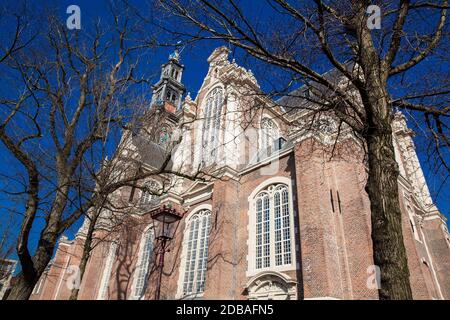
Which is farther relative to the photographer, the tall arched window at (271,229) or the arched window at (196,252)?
the arched window at (196,252)

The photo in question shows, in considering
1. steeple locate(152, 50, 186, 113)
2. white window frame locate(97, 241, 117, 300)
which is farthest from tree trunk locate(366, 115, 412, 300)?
steeple locate(152, 50, 186, 113)

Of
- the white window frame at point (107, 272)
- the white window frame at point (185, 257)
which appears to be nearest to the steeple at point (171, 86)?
the white window frame at point (107, 272)

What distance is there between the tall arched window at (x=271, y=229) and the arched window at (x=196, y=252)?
2993 mm

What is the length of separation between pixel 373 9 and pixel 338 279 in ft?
28.5

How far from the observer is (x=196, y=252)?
591 inches

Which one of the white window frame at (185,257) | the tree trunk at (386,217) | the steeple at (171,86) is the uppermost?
the steeple at (171,86)

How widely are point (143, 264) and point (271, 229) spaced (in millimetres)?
10251

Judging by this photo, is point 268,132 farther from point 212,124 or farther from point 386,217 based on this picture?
point 386,217

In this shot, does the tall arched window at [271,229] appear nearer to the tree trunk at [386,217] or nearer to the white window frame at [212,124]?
the white window frame at [212,124]

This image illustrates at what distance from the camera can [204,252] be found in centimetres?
1470

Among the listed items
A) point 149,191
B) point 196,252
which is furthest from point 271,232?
point 149,191

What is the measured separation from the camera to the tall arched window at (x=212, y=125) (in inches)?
751

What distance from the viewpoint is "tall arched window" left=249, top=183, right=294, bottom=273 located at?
1173 cm

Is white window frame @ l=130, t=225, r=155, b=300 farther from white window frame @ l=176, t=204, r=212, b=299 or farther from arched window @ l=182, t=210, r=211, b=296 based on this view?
arched window @ l=182, t=210, r=211, b=296
